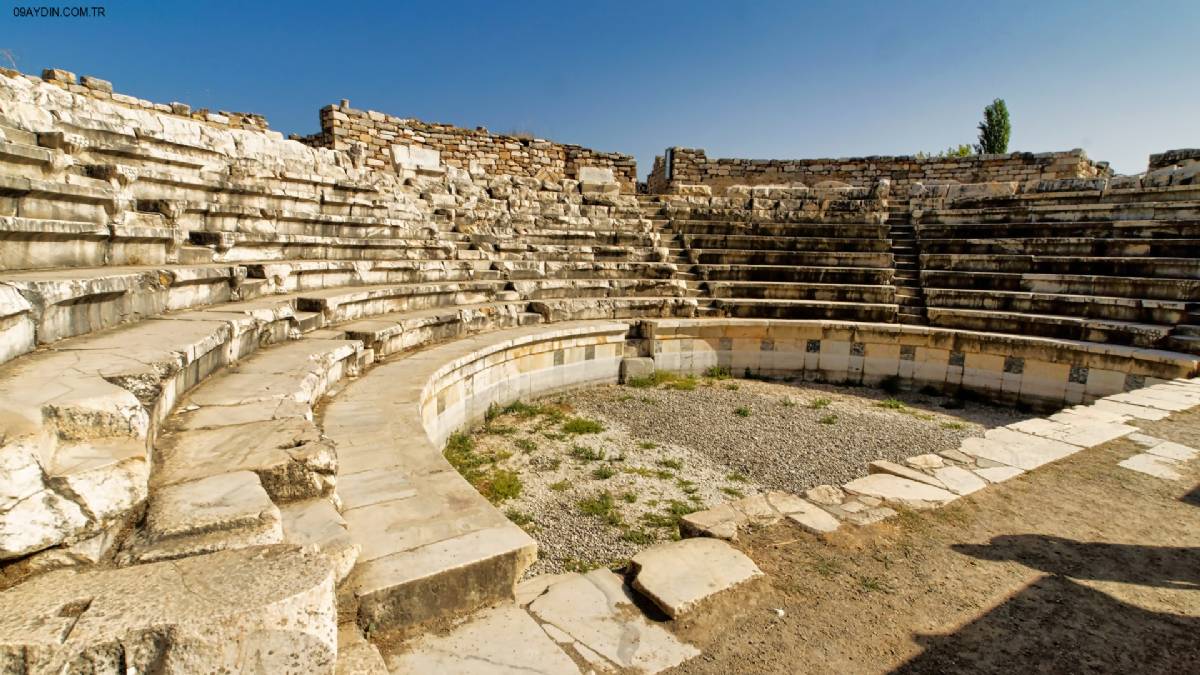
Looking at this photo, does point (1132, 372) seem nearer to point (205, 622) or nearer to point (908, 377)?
point (908, 377)

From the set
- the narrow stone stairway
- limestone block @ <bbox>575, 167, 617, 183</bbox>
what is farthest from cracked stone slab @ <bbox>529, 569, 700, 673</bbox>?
limestone block @ <bbox>575, 167, 617, 183</bbox>

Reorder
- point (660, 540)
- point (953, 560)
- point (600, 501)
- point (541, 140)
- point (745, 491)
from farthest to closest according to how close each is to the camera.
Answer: point (541, 140) < point (745, 491) < point (600, 501) < point (660, 540) < point (953, 560)

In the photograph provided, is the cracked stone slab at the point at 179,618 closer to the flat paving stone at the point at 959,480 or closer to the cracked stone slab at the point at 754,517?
the cracked stone slab at the point at 754,517

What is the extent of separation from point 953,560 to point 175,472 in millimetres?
3702

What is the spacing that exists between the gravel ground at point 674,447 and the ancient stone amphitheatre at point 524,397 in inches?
2.0

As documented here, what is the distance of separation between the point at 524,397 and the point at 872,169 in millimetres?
12359

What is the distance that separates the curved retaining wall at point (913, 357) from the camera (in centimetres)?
756

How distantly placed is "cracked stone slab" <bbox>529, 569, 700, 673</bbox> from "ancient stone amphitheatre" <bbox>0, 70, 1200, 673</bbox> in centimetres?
1

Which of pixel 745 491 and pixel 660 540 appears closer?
pixel 660 540

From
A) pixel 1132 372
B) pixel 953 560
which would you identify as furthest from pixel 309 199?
pixel 1132 372

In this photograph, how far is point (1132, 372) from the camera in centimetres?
733

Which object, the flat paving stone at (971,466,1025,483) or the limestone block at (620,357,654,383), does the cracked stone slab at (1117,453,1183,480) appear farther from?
the limestone block at (620,357,654,383)

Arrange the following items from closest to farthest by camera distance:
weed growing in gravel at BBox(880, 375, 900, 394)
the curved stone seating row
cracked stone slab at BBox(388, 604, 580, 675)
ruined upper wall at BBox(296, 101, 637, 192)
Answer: cracked stone slab at BBox(388, 604, 580, 675), the curved stone seating row, weed growing in gravel at BBox(880, 375, 900, 394), ruined upper wall at BBox(296, 101, 637, 192)

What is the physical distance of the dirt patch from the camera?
241 centimetres
